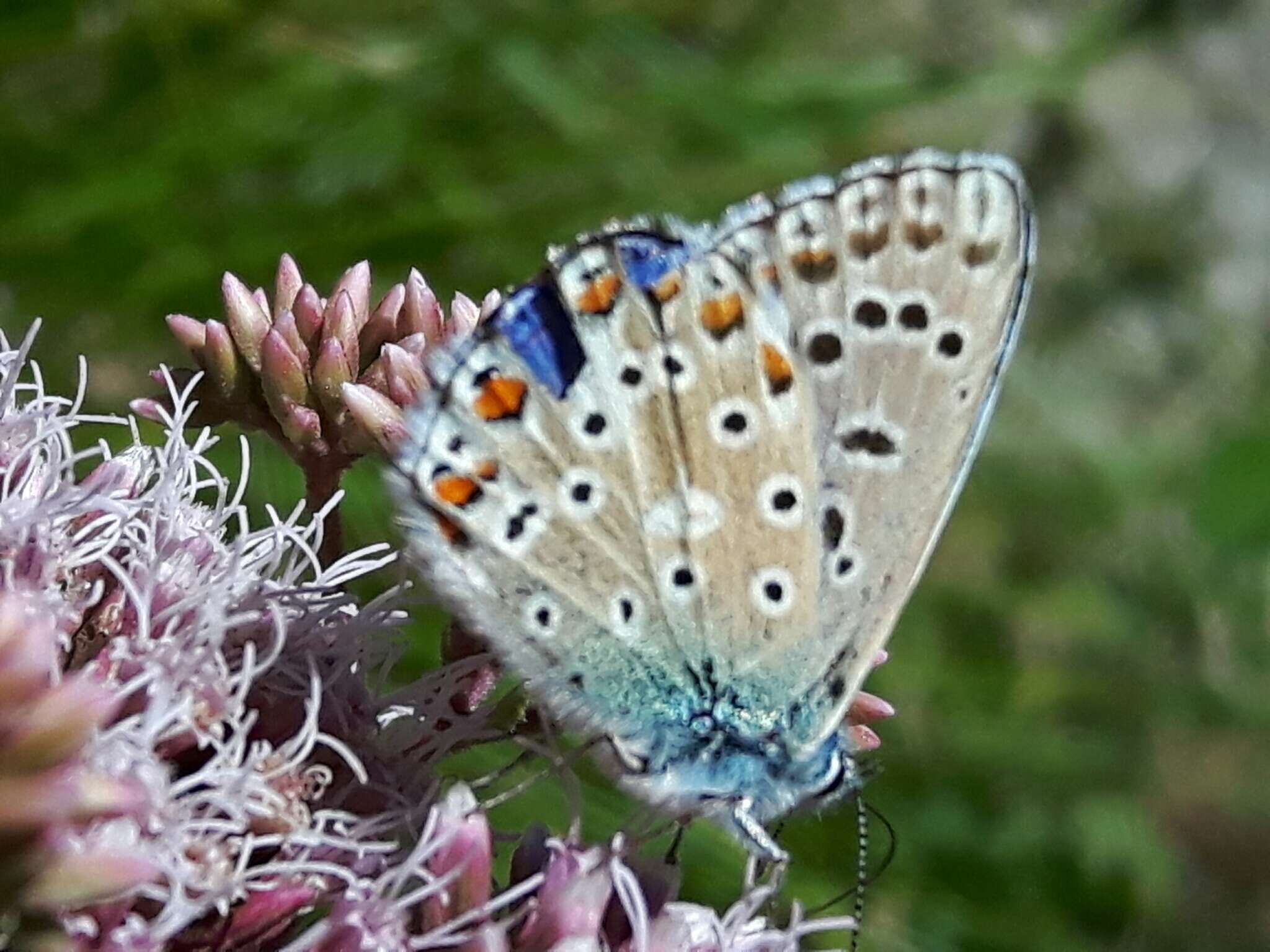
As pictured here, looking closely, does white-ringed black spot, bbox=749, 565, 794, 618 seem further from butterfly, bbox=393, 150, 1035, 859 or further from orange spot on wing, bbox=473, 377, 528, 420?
orange spot on wing, bbox=473, 377, 528, 420

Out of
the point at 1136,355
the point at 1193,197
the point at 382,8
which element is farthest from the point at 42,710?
the point at 1193,197

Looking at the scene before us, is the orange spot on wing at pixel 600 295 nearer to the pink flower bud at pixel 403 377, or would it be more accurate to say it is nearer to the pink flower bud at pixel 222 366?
the pink flower bud at pixel 403 377

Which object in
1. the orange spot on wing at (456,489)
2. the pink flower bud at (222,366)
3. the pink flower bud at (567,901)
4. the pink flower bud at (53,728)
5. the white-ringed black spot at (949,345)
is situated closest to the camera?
the pink flower bud at (53,728)

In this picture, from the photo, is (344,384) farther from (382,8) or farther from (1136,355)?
(1136,355)

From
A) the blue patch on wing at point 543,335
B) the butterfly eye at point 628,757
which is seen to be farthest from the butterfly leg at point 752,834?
the blue patch on wing at point 543,335

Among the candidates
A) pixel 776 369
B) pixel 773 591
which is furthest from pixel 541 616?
pixel 776 369

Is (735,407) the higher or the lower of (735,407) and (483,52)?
the lower

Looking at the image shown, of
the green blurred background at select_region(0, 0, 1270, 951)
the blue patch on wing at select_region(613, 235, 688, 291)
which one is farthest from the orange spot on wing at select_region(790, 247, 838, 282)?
the green blurred background at select_region(0, 0, 1270, 951)
